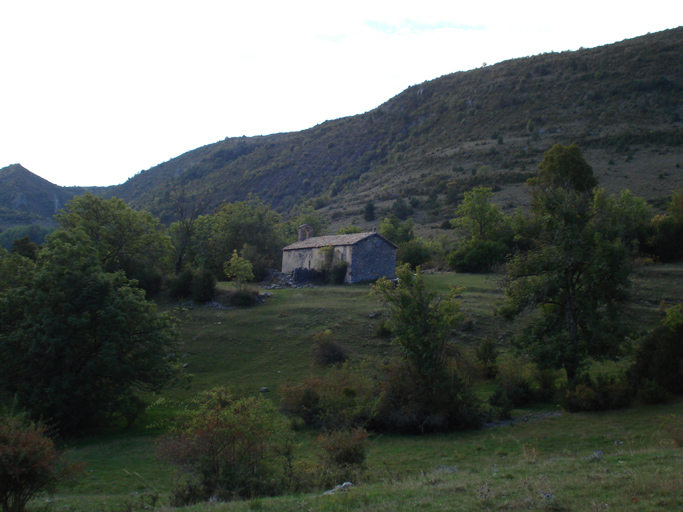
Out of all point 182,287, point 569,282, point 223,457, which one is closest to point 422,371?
point 569,282

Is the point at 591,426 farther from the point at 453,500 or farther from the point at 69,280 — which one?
the point at 69,280

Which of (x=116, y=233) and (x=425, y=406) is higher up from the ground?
(x=116, y=233)

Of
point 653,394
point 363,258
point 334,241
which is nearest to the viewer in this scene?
point 653,394

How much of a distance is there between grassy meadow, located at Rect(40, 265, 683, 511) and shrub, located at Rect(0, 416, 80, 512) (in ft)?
2.33

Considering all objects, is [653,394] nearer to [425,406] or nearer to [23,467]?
[425,406]

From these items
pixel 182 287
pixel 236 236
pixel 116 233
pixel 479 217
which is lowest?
pixel 182 287

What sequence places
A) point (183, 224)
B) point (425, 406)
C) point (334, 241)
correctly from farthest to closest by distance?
1. point (183, 224)
2. point (334, 241)
3. point (425, 406)

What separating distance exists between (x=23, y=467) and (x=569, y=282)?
62.9 feet

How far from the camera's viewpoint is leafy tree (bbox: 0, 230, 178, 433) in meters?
18.6

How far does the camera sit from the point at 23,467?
8891 mm

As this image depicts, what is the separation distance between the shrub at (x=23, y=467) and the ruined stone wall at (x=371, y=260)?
1332 inches

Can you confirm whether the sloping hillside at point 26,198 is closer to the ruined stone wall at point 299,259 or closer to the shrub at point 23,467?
the ruined stone wall at point 299,259

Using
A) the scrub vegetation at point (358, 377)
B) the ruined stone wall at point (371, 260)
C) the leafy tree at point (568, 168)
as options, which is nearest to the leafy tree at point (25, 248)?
the scrub vegetation at point (358, 377)

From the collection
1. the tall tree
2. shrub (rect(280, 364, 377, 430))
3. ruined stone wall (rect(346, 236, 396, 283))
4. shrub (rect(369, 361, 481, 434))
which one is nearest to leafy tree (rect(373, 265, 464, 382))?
shrub (rect(369, 361, 481, 434))
